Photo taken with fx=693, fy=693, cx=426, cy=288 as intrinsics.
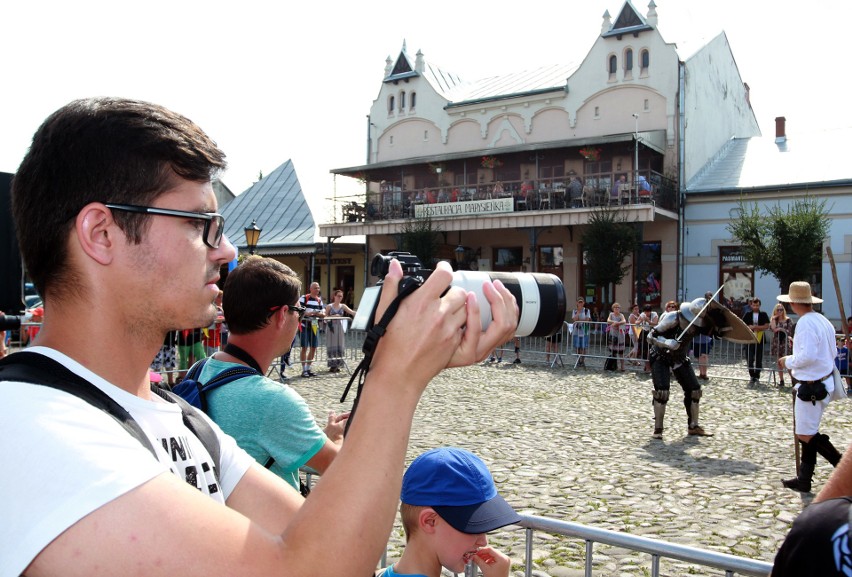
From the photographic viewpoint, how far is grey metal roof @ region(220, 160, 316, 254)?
36625 mm

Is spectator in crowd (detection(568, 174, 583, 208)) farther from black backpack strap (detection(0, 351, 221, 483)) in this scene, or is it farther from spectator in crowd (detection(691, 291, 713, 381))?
black backpack strap (detection(0, 351, 221, 483))

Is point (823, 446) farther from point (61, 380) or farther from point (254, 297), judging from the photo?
point (61, 380)

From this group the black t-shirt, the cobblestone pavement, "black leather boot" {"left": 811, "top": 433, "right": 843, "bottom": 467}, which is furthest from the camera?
"black leather boot" {"left": 811, "top": 433, "right": 843, "bottom": 467}

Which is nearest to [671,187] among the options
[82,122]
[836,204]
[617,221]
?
[617,221]

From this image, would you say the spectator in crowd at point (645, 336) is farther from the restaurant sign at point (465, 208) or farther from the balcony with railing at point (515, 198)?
the restaurant sign at point (465, 208)

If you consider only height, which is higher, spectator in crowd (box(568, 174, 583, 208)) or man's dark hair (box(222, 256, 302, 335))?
spectator in crowd (box(568, 174, 583, 208))

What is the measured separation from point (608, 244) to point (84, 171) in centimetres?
2506

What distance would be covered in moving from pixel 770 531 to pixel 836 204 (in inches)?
941

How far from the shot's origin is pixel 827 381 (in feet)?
22.1

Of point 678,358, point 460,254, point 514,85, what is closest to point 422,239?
point 460,254

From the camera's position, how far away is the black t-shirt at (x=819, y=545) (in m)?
1.45

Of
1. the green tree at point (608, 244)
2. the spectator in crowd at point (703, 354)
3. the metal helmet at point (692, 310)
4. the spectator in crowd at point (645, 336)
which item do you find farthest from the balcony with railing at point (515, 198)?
the metal helmet at point (692, 310)

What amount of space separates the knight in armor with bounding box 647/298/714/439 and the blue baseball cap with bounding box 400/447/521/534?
270 inches

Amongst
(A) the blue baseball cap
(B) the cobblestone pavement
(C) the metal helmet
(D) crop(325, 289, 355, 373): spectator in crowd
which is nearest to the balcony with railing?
(B) the cobblestone pavement
